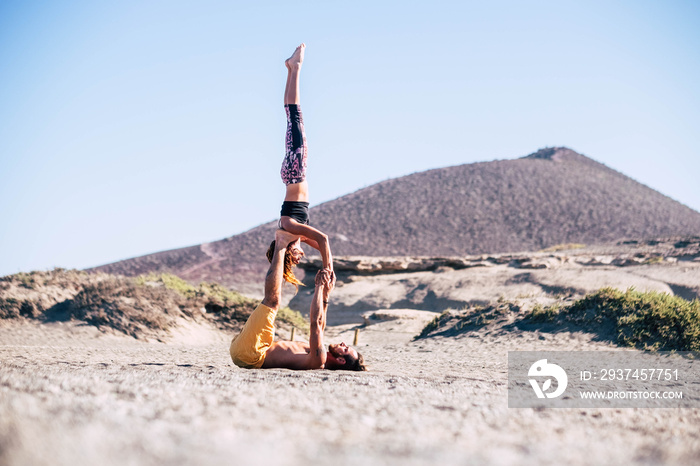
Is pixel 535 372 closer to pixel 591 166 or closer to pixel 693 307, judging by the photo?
pixel 693 307

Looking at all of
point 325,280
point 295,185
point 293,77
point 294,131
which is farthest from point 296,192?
point 293,77

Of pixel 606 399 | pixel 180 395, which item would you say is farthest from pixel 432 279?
pixel 180 395

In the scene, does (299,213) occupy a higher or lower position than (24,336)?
higher

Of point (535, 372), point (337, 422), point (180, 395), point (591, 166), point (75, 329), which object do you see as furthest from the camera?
point (591, 166)

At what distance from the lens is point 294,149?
6531 mm

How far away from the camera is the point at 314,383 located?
4586 millimetres

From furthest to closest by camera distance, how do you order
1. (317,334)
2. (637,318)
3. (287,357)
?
(637,318) < (287,357) < (317,334)

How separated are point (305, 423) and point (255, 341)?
3.05 metres

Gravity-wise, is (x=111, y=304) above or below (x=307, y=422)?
below

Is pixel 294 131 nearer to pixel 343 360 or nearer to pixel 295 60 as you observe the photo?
pixel 295 60

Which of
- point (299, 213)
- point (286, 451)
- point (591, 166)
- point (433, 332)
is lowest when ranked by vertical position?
point (433, 332)

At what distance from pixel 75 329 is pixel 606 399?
9.12 m

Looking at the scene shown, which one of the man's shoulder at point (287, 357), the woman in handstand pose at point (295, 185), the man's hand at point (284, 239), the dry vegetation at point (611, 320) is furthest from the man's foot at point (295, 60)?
the dry vegetation at point (611, 320)

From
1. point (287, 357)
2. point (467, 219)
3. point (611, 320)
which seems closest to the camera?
point (287, 357)
